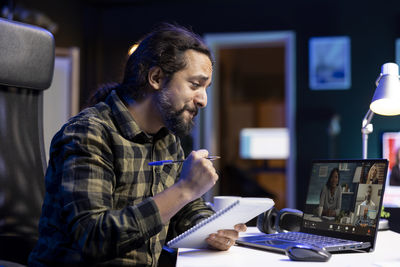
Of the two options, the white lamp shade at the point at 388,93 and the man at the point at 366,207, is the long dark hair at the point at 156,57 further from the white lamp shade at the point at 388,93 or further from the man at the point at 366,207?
the man at the point at 366,207

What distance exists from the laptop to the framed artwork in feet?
10.1

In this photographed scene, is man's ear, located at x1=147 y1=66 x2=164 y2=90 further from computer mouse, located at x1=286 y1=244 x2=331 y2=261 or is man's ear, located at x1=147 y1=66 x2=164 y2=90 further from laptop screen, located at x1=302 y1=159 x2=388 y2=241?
computer mouse, located at x1=286 y1=244 x2=331 y2=261

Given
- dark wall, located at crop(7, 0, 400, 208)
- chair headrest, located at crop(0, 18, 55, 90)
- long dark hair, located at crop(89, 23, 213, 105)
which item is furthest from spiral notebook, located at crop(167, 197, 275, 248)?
dark wall, located at crop(7, 0, 400, 208)

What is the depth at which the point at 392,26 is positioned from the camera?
432cm

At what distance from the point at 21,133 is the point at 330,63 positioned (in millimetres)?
3446

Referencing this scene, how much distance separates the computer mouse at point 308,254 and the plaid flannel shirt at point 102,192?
0.34 meters

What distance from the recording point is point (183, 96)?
1.44 metres

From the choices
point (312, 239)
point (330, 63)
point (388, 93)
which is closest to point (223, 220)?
point (312, 239)

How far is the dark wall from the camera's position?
14.2ft

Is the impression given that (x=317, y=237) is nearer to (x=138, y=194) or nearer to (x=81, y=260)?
(x=138, y=194)

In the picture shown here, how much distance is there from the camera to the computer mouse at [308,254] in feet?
3.51

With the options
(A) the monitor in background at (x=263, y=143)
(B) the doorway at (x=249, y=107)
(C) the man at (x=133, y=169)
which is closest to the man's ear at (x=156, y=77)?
(C) the man at (x=133, y=169)

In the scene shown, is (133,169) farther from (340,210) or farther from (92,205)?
(340,210)

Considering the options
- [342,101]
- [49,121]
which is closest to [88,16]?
[49,121]
